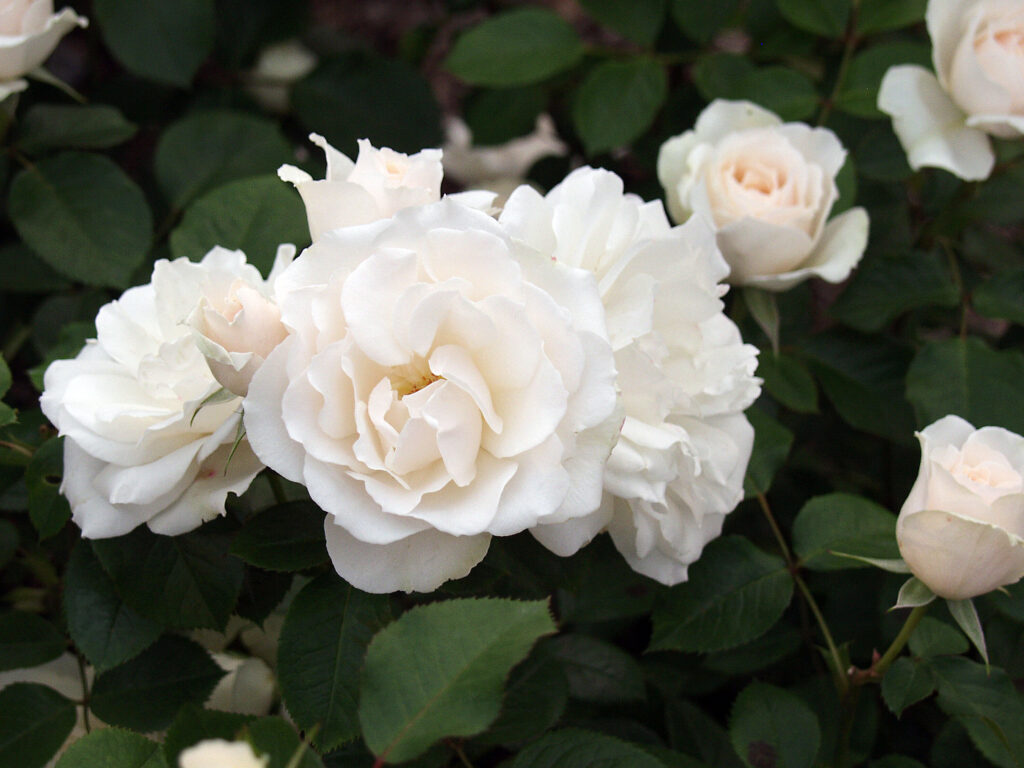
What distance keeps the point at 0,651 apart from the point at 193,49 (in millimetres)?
916

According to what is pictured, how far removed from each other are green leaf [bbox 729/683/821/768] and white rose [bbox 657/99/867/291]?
1.26ft

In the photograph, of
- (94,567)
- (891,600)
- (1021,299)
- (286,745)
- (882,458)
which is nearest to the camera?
(286,745)

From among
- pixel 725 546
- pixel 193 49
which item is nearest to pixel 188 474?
pixel 725 546

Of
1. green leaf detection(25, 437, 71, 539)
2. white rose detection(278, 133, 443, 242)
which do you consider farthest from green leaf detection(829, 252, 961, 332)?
green leaf detection(25, 437, 71, 539)

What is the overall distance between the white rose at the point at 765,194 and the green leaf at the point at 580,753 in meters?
0.47

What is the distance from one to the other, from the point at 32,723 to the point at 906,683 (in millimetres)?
700

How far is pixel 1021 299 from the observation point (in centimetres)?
105

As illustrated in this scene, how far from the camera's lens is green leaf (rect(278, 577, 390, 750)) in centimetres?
64

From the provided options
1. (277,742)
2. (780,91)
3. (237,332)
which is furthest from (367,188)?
(780,91)

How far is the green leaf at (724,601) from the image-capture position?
0.81 metres

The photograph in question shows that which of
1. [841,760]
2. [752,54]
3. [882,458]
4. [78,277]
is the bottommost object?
[882,458]

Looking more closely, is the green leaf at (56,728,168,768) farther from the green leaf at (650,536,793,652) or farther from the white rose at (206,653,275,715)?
the green leaf at (650,536,793,652)

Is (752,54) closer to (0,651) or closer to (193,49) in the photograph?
(193,49)

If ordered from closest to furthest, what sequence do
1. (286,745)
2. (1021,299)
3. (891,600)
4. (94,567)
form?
(286,745)
(94,567)
(891,600)
(1021,299)
